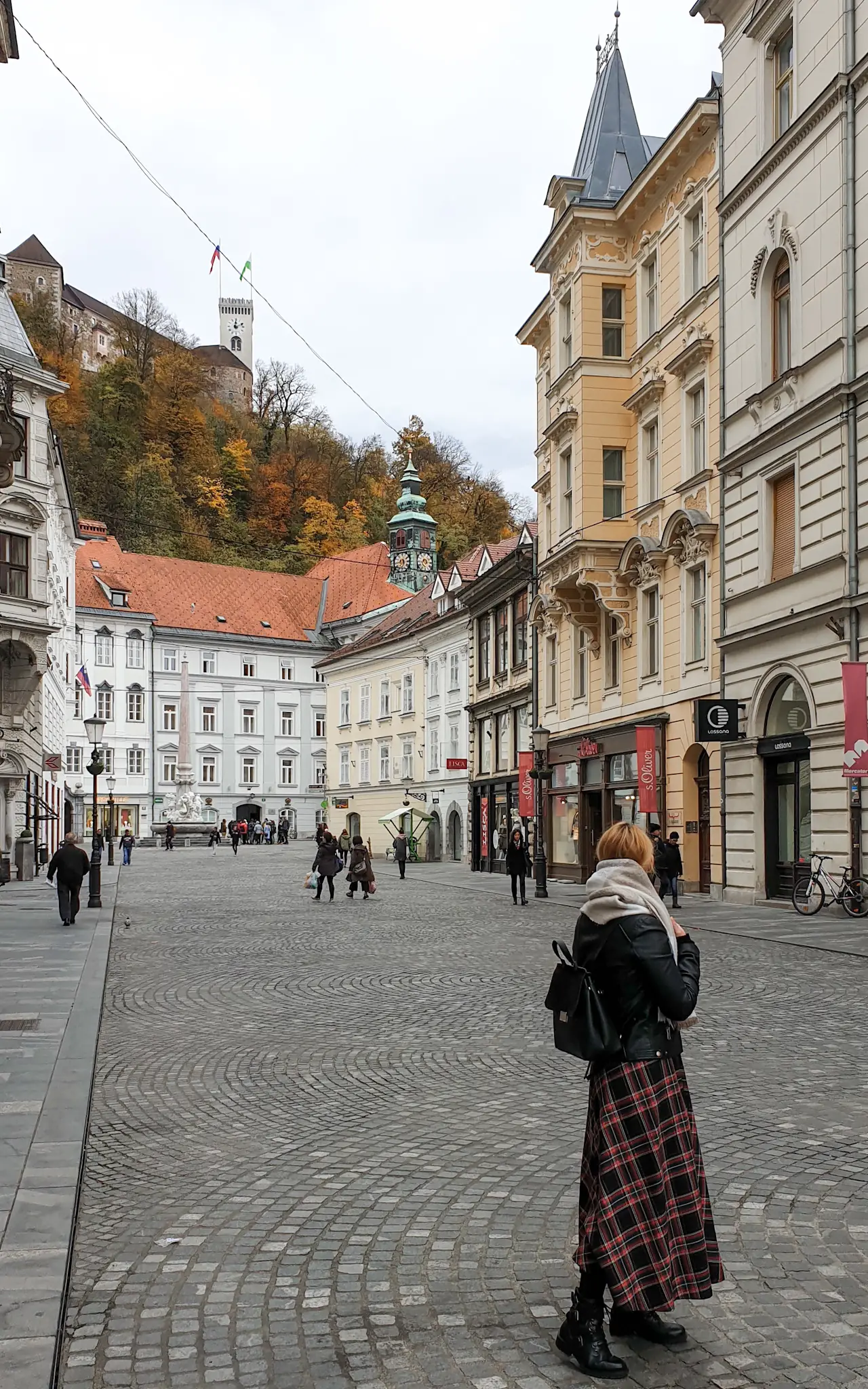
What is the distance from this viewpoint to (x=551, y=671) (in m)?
38.5

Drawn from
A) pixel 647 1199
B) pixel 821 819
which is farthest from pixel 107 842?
pixel 647 1199

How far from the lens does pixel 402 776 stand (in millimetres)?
60250

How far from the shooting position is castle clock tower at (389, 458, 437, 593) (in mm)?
89000

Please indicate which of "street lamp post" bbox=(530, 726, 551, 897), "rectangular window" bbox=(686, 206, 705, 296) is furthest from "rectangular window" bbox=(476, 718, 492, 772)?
"rectangular window" bbox=(686, 206, 705, 296)

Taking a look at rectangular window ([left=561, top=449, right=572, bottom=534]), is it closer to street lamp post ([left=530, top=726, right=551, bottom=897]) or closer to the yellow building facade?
the yellow building facade

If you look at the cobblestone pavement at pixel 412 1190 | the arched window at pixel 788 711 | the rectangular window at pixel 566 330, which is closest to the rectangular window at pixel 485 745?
the rectangular window at pixel 566 330

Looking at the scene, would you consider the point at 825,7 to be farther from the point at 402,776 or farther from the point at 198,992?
the point at 402,776

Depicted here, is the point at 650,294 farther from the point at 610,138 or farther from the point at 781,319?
the point at 781,319

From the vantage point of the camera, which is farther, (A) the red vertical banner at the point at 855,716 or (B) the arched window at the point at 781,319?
(B) the arched window at the point at 781,319

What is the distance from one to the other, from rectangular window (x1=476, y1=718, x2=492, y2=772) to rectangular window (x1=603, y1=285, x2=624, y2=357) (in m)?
17.0

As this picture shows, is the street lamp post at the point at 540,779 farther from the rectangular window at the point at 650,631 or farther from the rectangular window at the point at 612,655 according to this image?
the rectangular window at the point at 612,655

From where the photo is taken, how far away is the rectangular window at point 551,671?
38125 mm

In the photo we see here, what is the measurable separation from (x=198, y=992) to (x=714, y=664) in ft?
53.8

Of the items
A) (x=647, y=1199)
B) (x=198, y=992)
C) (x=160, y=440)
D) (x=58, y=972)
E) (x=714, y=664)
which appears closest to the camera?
(x=647, y=1199)
